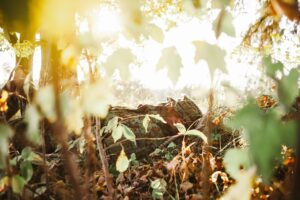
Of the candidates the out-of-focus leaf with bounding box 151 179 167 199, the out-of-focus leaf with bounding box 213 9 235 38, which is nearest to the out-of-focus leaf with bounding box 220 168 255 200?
the out-of-focus leaf with bounding box 213 9 235 38

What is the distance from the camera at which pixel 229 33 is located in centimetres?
68

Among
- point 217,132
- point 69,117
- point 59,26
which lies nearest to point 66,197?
point 69,117

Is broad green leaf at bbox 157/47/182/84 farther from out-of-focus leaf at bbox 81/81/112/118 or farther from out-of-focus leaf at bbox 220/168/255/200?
out-of-focus leaf at bbox 220/168/255/200

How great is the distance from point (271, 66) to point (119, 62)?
1.06ft

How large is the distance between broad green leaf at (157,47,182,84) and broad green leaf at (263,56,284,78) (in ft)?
0.61

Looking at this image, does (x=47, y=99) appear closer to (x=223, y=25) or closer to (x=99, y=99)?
(x=99, y=99)

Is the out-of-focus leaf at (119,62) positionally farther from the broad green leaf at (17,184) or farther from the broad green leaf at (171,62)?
the broad green leaf at (17,184)

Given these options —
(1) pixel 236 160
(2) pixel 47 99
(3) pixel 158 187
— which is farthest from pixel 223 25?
(3) pixel 158 187

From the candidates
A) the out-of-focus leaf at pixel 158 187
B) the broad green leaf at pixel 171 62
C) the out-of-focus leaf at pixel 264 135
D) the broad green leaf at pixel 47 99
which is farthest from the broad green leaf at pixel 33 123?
the out-of-focus leaf at pixel 158 187

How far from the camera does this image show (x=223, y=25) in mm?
674

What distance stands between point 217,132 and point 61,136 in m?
3.86

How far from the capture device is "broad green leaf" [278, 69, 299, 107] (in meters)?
0.62

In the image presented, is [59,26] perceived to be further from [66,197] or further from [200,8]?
[66,197]

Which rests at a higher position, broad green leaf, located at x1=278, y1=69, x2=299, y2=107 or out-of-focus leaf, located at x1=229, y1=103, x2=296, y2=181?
broad green leaf, located at x1=278, y1=69, x2=299, y2=107
